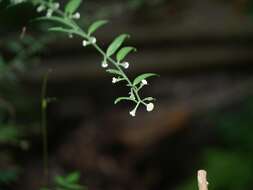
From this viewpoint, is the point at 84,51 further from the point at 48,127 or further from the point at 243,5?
the point at 243,5

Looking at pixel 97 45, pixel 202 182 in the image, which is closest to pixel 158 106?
pixel 97 45

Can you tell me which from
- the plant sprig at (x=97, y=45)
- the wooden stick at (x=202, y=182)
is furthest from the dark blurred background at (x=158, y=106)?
the wooden stick at (x=202, y=182)

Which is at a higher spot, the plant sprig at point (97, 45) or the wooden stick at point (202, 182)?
the plant sprig at point (97, 45)

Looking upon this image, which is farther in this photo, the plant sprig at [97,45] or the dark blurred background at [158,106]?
the dark blurred background at [158,106]

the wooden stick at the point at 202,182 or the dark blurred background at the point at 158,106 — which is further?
the dark blurred background at the point at 158,106

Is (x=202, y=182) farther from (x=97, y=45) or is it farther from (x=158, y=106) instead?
(x=158, y=106)

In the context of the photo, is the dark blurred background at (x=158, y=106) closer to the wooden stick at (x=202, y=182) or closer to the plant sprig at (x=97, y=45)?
the plant sprig at (x=97, y=45)

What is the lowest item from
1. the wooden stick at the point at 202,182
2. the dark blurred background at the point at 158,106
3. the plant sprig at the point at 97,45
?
the wooden stick at the point at 202,182

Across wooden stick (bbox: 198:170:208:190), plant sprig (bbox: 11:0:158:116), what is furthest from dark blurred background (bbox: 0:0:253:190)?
wooden stick (bbox: 198:170:208:190)

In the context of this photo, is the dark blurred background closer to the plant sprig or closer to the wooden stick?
the plant sprig
